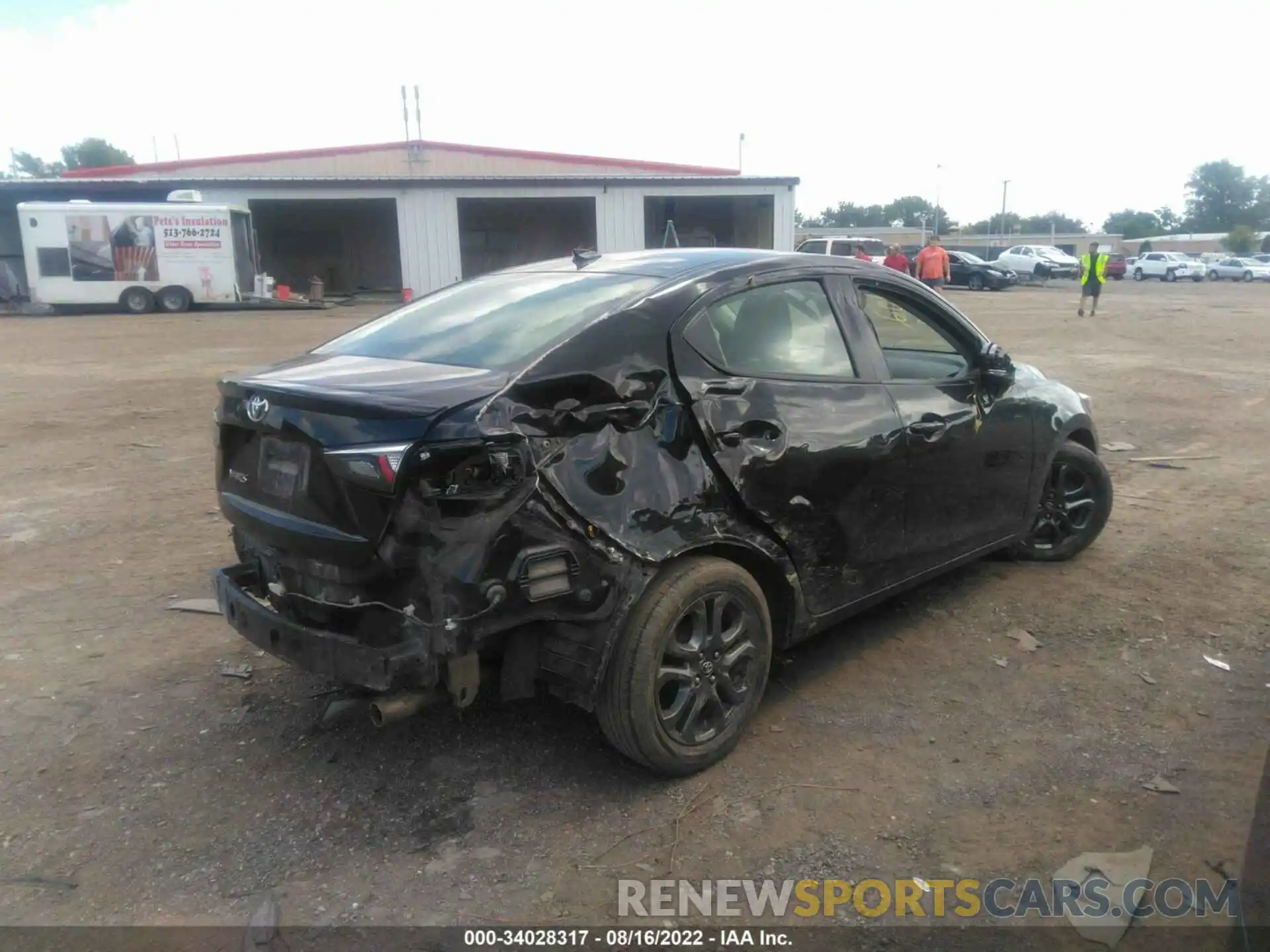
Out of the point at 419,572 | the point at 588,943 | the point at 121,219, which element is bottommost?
the point at 588,943

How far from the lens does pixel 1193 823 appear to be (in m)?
3.04

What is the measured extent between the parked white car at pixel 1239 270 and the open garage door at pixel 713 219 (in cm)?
2748

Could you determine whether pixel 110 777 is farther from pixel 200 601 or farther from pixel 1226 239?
pixel 1226 239

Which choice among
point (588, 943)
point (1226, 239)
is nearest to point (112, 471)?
point (588, 943)

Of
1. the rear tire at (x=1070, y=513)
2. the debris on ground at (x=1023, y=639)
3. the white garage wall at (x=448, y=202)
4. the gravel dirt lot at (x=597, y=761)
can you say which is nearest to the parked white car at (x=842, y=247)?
the white garage wall at (x=448, y=202)

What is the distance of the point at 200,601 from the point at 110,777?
65.9 inches

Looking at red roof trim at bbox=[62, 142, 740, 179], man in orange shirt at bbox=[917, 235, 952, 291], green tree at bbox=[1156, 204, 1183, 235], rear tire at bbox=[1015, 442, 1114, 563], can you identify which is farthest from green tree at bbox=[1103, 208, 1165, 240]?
rear tire at bbox=[1015, 442, 1114, 563]

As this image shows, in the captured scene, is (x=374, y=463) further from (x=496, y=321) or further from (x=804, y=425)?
(x=804, y=425)

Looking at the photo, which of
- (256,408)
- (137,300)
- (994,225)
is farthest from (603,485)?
(994,225)

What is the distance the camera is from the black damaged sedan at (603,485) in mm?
2836

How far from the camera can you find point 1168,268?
46969 millimetres

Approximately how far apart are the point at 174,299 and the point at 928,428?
26.5 m

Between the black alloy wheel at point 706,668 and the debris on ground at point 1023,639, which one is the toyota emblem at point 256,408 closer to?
the black alloy wheel at point 706,668

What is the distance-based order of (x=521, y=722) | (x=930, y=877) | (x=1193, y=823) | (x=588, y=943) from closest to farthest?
1. (x=588, y=943)
2. (x=930, y=877)
3. (x=1193, y=823)
4. (x=521, y=722)
